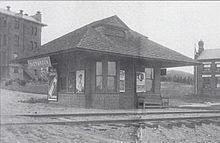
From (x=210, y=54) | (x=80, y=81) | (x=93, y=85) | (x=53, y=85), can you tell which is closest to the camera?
(x=210, y=54)

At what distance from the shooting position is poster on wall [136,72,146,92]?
56.8ft

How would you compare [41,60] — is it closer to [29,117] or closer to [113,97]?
[113,97]

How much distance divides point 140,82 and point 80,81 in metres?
3.70

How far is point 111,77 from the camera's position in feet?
52.1

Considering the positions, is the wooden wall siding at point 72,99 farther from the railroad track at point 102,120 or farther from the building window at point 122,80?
the railroad track at point 102,120

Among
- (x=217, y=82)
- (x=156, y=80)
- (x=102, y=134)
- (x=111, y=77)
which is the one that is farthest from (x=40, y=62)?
(x=102, y=134)

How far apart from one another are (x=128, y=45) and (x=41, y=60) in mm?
4993

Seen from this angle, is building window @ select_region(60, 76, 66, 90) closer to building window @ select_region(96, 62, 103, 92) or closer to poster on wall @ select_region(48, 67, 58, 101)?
poster on wall @ select_region(48, 67, 58, 101)

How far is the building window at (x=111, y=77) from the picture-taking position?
15750mm

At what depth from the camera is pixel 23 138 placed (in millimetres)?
5938

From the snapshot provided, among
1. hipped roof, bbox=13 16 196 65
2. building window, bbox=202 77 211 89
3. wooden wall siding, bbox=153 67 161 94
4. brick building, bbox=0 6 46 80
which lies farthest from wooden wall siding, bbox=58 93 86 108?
brick building, bbox=0 6 46 80

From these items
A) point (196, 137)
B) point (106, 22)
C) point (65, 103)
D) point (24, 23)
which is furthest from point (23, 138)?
point (24, 23)

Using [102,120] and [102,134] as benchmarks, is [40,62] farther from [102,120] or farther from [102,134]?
[102,134]

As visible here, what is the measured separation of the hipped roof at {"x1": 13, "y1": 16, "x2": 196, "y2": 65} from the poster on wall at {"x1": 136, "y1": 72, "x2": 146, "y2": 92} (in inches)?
52.5
